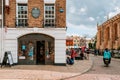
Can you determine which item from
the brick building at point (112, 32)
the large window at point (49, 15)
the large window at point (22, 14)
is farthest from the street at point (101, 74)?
the brick building at point (112, 32)

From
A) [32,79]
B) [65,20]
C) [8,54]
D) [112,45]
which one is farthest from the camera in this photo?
[112,45]

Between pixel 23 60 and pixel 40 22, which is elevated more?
pixel 40 22

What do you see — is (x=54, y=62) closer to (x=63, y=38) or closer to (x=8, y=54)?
(x=63, y=38)

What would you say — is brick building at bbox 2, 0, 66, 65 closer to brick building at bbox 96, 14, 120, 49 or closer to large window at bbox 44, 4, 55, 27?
large window at bbox 44, 4, 55, 27

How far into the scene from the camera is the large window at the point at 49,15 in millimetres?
30419

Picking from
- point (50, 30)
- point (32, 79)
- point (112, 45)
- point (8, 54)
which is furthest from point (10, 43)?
point (112, 45)

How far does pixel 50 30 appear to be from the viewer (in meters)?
30.0

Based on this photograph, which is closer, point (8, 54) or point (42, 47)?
point (8, 54)

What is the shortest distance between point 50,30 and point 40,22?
1187 millimetres

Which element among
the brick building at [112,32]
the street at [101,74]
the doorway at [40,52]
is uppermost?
the brick building at [112,32]

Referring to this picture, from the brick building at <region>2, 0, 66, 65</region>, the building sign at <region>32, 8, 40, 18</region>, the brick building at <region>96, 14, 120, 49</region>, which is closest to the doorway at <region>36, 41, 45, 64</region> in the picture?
the brick building at <region>2, 0, 66, 65</region>

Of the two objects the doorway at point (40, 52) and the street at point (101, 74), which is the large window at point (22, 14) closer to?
the doorway at point (40, 52)

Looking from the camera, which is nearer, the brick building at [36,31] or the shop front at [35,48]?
the brick building at [36,31]

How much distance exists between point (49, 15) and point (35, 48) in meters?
3.27
